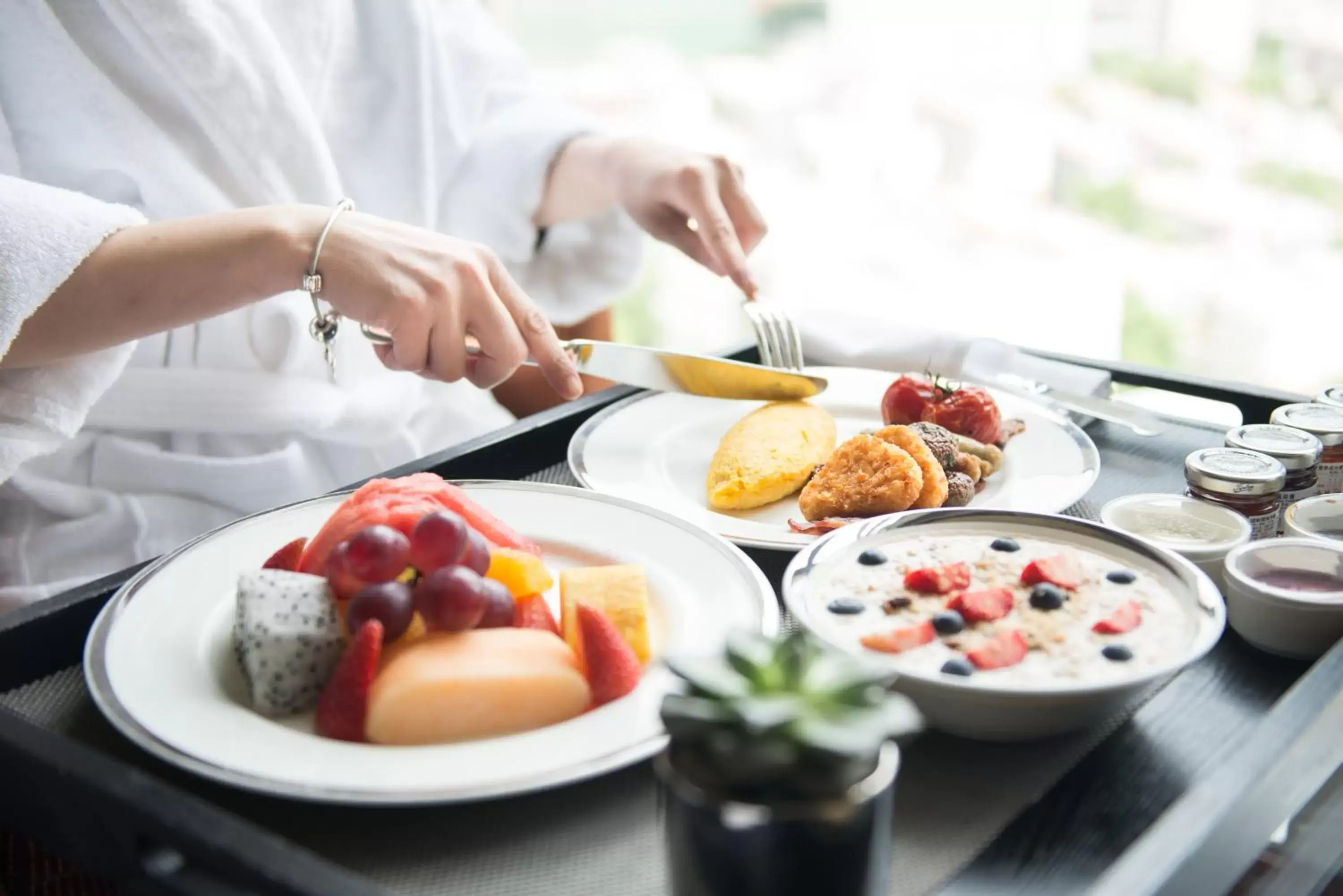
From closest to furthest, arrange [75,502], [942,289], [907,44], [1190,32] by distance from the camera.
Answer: [75,502] → [1190,32] → [907,44] → [942,289]

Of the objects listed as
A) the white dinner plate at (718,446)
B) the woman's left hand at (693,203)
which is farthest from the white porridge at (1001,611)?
the woman's left hand at (693,203)

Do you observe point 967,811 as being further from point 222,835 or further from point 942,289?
point 942,289

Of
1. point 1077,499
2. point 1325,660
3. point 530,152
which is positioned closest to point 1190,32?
point 530,152

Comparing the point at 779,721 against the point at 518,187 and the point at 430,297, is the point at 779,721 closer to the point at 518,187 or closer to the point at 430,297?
the point at 430,297

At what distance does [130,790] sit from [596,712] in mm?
258

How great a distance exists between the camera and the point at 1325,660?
0.77 metres

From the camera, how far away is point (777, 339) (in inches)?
54.9

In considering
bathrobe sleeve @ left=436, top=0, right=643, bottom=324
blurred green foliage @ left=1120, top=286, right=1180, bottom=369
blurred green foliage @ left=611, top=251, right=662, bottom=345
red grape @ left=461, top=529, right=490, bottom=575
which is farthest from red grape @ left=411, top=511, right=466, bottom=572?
blurred green foliage @ left=1120, top=286, right=1180, bottom=369

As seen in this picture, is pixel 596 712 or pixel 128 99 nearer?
pixel 596 712

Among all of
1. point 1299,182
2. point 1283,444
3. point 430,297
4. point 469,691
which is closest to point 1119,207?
point 1299,182

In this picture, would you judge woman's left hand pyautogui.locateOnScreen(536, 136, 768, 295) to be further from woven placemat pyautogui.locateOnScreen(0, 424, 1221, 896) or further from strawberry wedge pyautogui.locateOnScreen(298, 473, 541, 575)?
woven placemat pyautogui.locateOnScreen(0, 424, 1221, 896)

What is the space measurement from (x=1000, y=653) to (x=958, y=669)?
3cm

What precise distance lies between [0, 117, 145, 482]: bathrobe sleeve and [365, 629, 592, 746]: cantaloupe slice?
1.61 feet

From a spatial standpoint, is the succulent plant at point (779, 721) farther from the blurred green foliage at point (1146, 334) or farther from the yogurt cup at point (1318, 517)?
the blurred green foliage at point (1146, 334)
